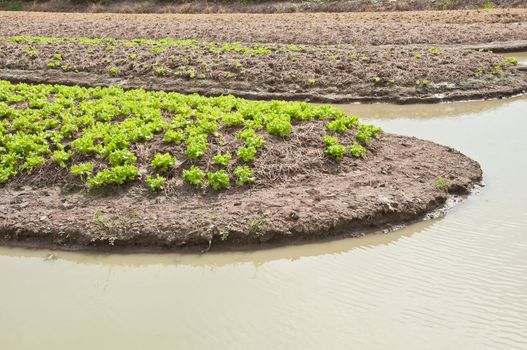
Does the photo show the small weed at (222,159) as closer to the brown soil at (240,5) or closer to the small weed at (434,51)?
the small weed at (434,51)

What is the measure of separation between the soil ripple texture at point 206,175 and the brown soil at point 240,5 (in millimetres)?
20390

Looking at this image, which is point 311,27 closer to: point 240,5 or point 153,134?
point 240,5

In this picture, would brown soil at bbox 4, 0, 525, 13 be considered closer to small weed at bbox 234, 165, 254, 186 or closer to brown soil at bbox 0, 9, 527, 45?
brown soil at bbox 0, 9, 527, 45

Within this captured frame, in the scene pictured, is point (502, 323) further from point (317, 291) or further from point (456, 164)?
point (456, 164)

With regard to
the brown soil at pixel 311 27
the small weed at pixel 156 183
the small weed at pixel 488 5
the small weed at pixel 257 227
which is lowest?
the small weed at pixel 257 227

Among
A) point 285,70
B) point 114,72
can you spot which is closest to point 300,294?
Result: point 285,70

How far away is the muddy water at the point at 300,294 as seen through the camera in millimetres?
6352

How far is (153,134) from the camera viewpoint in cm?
1115

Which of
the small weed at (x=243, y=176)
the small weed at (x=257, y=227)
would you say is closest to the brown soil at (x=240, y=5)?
the small weed at (x=243, y=176)

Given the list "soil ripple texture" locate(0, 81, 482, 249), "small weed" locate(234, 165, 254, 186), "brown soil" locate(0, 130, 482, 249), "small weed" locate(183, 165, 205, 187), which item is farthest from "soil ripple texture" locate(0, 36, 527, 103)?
"small weed" locate(183, 165, 205, 187)

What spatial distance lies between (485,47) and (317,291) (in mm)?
15915

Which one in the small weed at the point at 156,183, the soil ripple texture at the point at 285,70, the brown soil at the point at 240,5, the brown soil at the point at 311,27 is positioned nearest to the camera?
the small weed at the point at 156,183

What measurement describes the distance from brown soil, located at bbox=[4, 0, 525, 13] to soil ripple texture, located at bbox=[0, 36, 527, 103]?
1157cm

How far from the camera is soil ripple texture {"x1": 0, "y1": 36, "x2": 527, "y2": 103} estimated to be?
52.0 ft
